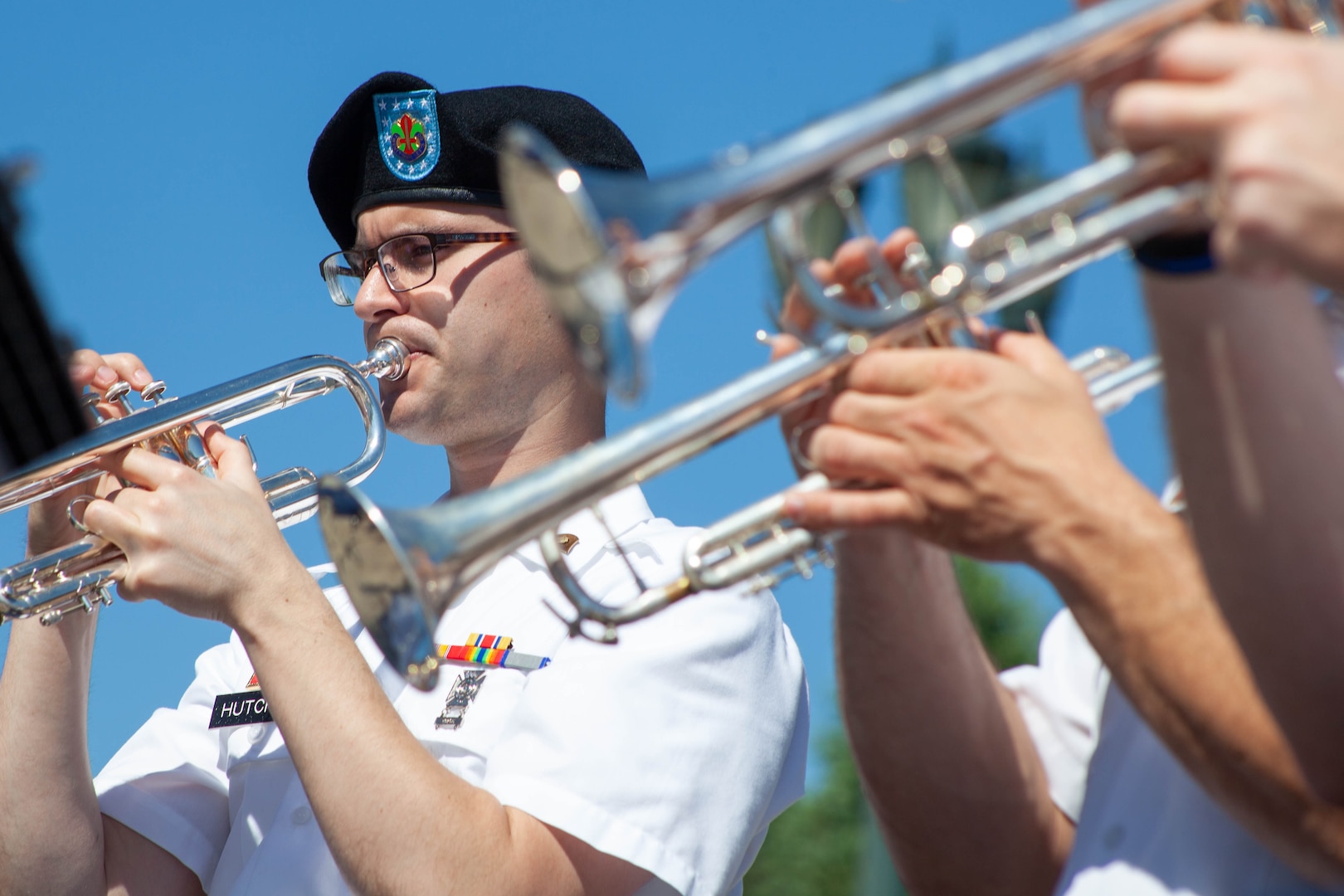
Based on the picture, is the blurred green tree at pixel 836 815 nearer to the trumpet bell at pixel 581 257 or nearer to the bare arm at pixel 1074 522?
the bare arm at pixel 1074 522

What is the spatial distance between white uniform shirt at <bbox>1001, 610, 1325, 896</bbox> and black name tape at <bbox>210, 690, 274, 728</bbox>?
1.63 meters

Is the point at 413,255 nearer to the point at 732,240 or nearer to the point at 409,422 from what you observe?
the point at 409,422

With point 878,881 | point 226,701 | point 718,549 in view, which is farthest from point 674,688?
point 878,881

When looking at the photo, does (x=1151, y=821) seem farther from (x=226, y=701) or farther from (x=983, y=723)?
(x=226, y=701)

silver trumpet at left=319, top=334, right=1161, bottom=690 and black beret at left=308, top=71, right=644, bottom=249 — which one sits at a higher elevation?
black beret at left=308, top=71, right=644, bottom=249

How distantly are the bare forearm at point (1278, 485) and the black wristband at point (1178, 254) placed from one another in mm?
23

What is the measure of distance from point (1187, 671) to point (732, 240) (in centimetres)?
71

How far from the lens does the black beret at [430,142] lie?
3.31 m

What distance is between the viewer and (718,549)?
1959mm

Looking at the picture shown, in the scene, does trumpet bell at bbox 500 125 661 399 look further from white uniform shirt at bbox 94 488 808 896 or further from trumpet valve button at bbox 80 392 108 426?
trumpet valve button at bbox 80 392 108 426

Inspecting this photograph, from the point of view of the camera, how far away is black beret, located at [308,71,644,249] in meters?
3.31

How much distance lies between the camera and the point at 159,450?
3.03 metres

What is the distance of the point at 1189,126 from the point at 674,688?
4.74 ft


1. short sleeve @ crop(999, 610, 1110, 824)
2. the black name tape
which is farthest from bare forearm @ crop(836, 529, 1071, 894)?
the black name tape
